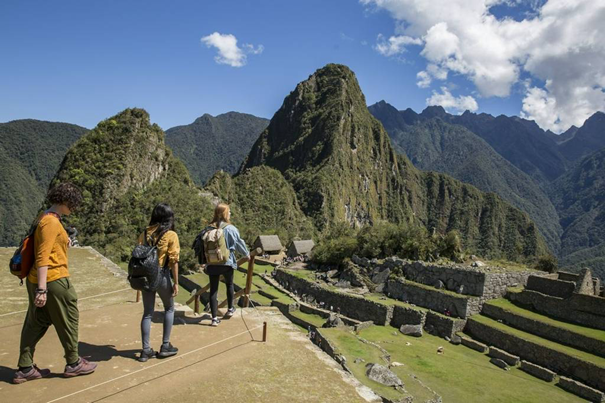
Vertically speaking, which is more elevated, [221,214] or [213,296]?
[221,214]

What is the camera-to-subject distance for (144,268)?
478cm

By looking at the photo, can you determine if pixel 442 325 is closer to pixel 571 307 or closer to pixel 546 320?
pixel 546 320

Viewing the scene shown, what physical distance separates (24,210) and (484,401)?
97.4 m

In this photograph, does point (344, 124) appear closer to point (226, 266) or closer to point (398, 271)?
point (398, 271)

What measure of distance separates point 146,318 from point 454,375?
12.3m

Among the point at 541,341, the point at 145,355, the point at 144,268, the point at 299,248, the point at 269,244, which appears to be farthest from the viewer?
Answer: the point at 269,244

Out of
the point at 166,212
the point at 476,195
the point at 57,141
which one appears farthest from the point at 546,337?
the point at 476,195

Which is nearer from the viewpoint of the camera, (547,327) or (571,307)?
(547,327)

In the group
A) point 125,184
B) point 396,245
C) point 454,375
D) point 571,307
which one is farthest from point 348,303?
point 125,184

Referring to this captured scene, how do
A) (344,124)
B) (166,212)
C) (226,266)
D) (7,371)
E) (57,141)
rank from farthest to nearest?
1. (344,124)
2. (57,141)
3. (226,266)
4. (166,212)
5. (7,371)

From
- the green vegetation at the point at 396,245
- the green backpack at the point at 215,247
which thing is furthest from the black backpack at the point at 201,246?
the green vegetation at the point at 396,245

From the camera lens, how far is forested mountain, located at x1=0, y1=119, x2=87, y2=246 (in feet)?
264

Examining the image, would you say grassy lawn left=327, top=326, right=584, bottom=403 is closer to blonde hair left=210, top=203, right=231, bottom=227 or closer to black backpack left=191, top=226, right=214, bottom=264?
black backpack left=191, top=226, right=214, bottom=264

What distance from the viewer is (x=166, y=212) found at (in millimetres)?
5133
